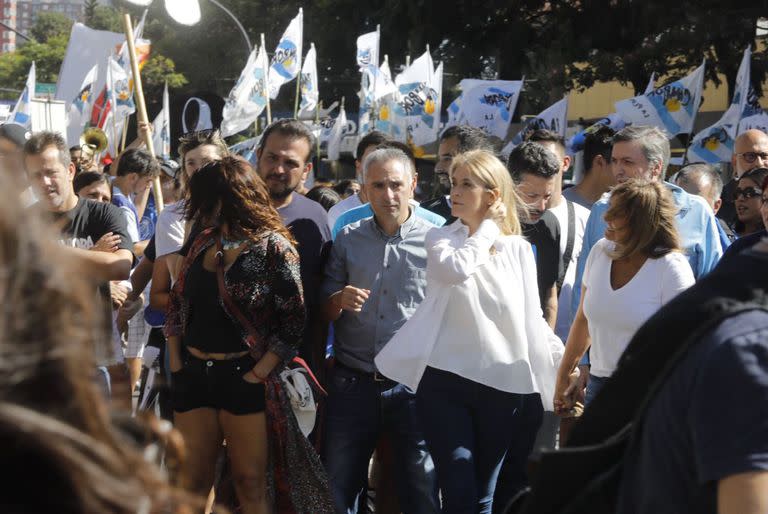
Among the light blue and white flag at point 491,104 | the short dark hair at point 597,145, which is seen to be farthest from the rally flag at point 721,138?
the short dark hair at point 597,145

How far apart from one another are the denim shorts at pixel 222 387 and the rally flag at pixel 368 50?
16.1 m

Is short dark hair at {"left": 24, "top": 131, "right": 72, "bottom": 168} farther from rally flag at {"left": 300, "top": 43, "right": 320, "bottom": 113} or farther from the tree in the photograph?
the tree

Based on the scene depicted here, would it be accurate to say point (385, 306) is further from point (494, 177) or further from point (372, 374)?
point (494, 177)

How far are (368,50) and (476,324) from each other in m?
16.2

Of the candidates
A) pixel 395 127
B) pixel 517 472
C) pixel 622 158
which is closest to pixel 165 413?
pixel 517 472

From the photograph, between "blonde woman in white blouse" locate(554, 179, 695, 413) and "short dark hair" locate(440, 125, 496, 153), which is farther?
"short dark hair" locate(440, 125, 496, 153)

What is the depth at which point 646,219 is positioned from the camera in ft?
14.5

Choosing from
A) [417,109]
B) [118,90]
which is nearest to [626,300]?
[118,90]

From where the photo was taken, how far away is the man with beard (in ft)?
16.1

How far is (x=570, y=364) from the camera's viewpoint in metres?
4.70

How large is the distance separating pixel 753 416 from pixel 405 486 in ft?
11.0

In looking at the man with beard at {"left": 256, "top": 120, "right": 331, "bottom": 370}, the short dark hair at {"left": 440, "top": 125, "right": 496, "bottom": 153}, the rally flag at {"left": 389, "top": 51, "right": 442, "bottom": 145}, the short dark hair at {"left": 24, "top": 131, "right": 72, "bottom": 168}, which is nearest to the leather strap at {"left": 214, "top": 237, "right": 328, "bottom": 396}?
the man with beard at {"left": 256, "top": 120, "right": 331, "bottom": 370}

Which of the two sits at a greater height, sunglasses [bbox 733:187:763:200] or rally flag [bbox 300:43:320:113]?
rally flag [bbox 300:43:320:113]

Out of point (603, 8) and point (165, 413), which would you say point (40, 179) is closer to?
point (165, 413)
